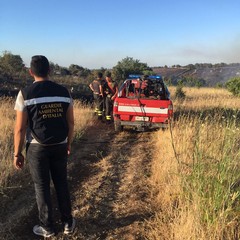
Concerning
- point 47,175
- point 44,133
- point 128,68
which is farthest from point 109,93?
point 128,68

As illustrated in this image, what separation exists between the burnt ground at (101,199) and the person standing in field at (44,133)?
0.30 m

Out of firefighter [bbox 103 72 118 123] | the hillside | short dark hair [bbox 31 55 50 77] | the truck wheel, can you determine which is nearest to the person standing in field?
short dark hair [bbox 31 55 50 77]

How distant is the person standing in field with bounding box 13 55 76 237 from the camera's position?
3.79 metres

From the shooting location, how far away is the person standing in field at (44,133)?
3785 millimetres

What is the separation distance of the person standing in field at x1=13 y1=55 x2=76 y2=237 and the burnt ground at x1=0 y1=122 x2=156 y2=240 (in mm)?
299

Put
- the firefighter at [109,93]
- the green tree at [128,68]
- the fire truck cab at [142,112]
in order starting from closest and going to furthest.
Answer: the fire truck cab at [142,112] → the firefighter at [109,93] → the green tree at [128,68]

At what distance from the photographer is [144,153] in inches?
327

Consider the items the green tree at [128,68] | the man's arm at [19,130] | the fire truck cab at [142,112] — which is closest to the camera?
the man's arm at [19,130]

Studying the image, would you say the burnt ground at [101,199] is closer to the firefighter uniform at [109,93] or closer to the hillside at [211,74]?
the firefighter uniform at [109,93]

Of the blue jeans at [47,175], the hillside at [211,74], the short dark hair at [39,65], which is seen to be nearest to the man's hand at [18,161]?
the blue jeans at [47,175]

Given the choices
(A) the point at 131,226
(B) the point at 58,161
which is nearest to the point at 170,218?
(A) the point at 131,226

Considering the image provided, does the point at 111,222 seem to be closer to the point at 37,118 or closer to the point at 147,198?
the point at 147,198

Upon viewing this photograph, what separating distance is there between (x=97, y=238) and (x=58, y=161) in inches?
40.9

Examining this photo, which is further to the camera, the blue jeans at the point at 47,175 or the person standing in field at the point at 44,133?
the blue jeans at the point at 47,175
